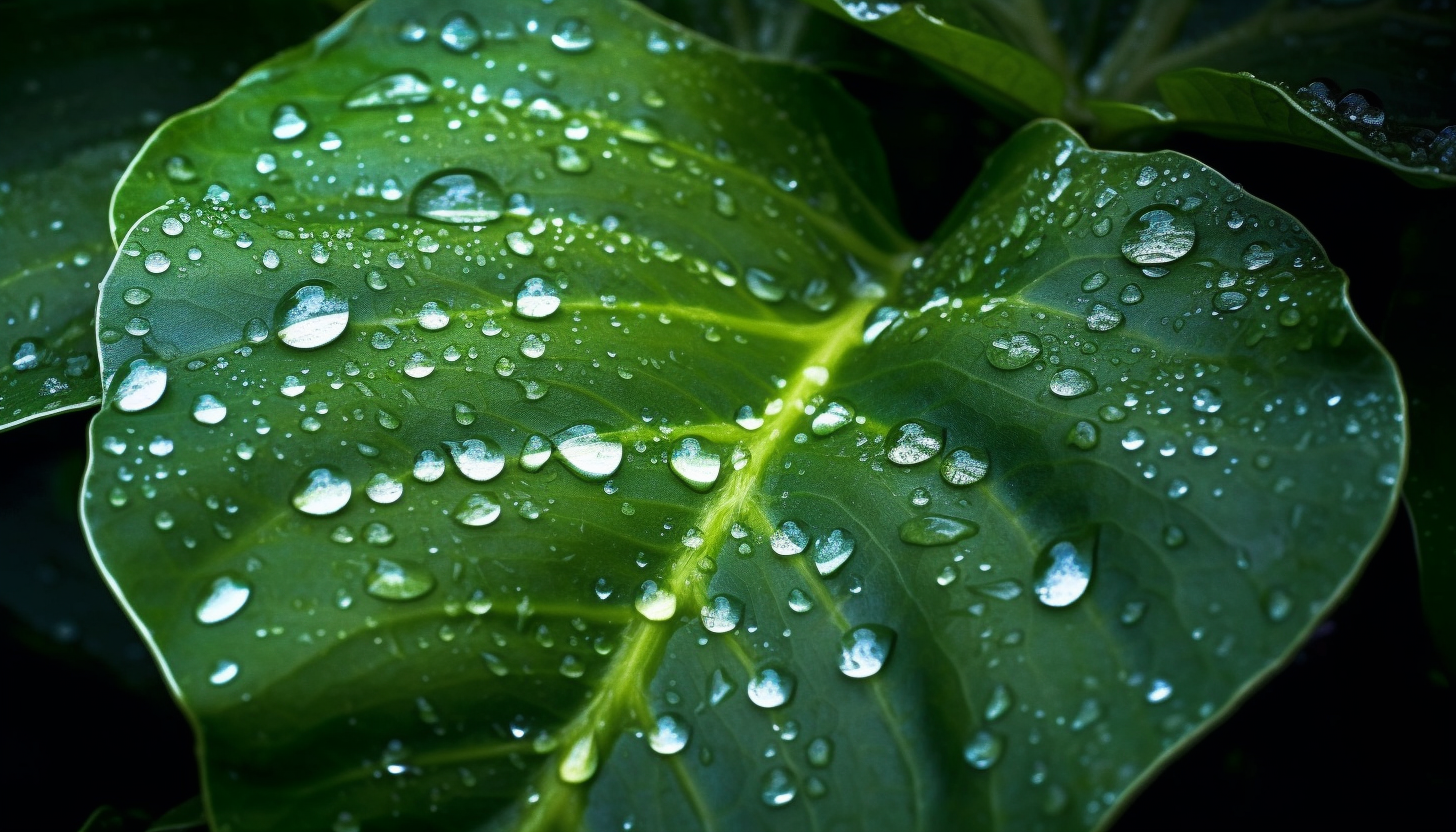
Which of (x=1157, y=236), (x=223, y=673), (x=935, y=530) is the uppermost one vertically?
(x=1157, y=236)

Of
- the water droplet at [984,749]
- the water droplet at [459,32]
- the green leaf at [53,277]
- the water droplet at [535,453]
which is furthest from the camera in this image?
the water droplet at [459,32]

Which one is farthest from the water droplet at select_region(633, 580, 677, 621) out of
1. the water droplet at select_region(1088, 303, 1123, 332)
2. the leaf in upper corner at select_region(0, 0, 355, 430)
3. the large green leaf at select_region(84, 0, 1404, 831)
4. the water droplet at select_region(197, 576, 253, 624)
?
the leaf in upper corner at select_region(0, 0, 355, 430)

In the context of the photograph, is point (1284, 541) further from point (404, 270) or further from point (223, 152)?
point (223, 152)

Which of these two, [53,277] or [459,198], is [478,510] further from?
[53,277]

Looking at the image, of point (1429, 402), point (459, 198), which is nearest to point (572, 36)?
point (459, 198)

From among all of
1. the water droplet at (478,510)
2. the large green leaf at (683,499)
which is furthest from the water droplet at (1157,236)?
the water droplet at (478,510)

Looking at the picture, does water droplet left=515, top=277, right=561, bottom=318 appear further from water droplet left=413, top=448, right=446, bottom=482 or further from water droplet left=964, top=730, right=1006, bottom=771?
water droplet left=964, top=730, right=1006, bottom=771

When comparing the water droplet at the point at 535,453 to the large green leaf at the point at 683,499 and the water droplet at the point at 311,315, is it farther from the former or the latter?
the water droplet at the point at 311,315
